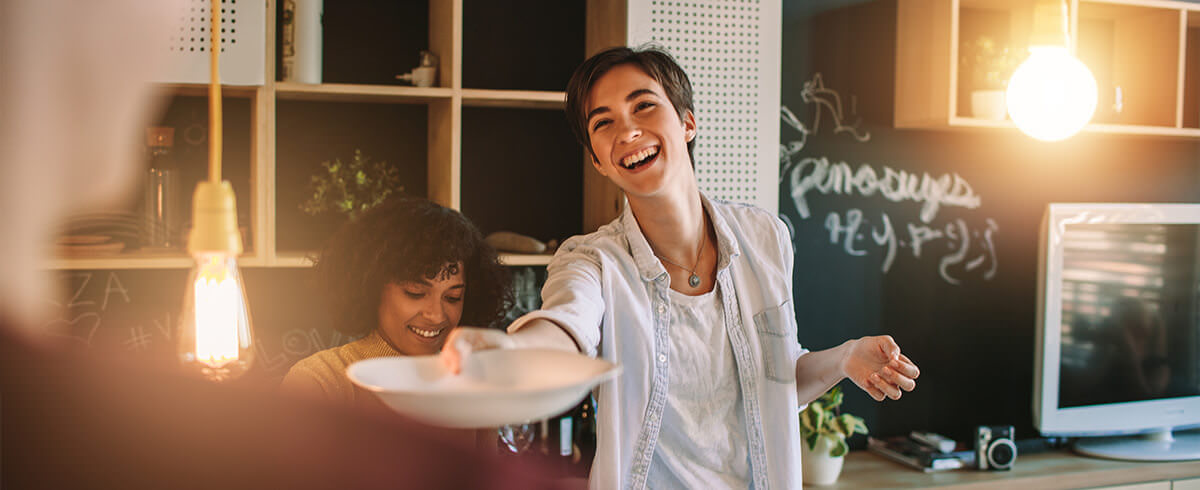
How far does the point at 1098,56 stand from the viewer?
2.88m

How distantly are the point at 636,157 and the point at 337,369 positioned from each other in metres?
0.62

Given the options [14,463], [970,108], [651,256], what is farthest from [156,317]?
[970,108]

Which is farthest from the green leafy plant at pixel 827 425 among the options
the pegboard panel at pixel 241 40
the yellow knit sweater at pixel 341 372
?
the pegboard panel at pixel 241 40

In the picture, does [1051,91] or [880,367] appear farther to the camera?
[1051,91]

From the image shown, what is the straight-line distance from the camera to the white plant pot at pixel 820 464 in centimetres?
232

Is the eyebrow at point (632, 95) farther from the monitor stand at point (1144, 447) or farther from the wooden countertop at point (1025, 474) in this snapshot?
the monitor stand at point (1144, 447)

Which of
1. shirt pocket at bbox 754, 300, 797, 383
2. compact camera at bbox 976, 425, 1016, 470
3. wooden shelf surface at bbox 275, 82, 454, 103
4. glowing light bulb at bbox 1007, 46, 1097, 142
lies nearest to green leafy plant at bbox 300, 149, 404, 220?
wooden shelf surface at bbox 275, 82, 454, 103

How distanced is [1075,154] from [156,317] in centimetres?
288

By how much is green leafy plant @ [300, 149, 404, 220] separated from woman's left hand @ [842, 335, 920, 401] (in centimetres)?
127

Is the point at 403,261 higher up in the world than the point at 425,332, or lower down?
higher up

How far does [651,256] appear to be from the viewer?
1483mm

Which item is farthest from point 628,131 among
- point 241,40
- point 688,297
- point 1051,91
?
point 1051,91

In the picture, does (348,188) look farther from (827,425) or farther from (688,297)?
(827,425)

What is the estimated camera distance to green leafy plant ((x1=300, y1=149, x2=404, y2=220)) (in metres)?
2.14
